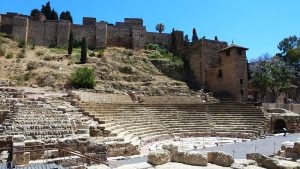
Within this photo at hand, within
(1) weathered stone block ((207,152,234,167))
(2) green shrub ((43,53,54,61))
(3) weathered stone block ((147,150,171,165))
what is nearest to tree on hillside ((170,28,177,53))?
(2) green shrub ((43,53,54,61))

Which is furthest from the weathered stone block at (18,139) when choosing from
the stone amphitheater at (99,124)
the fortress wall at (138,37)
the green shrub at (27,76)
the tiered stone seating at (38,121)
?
the fortress wall at (138,37)

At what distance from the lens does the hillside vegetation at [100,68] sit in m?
30.0

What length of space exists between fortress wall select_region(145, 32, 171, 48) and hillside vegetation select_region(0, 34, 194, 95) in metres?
4.30

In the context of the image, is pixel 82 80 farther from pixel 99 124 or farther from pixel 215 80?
pixel 215 80

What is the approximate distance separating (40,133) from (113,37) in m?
33.3

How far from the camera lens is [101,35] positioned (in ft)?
140

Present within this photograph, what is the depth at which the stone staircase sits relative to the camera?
57.7ft

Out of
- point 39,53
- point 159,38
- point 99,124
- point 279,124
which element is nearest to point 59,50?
point 39,53

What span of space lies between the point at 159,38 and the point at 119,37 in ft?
21.5

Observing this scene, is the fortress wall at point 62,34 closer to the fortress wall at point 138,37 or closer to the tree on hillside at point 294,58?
the fortress wall at point 138,37

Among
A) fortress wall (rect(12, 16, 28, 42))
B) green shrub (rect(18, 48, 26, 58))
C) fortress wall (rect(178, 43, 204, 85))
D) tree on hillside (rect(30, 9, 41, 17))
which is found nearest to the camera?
green shrub (rect(18, 48, 26, 58))

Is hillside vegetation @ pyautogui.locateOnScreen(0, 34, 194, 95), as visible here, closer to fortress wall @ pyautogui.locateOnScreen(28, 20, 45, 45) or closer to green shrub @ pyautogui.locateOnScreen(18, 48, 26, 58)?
green shrub @ pyautogui.locateOnScreen(18, 48, 26, 58)

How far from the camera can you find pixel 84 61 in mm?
34875

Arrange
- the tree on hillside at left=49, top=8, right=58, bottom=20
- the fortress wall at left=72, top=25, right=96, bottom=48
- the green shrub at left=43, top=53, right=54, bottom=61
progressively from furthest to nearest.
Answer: the tree on hillside at left=49, top=8, right=58, bottom=20, the fortress wall at left=72, top=25, right=96, bottom=48, the green shrub at left=43, top=53, right=54, bottom=61
